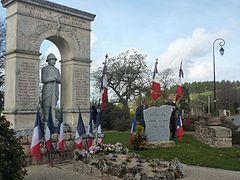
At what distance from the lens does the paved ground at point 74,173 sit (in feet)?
25.3

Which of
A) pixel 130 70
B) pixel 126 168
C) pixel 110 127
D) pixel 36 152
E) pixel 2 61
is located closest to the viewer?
pixel 126 168

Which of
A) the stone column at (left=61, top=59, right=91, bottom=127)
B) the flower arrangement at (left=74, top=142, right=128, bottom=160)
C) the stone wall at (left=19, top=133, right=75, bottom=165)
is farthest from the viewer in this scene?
the stone column at (left=61, top=59, right=91, bottom=127)

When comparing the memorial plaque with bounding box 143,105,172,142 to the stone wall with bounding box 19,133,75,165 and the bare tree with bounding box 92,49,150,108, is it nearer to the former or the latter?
the stone wall with bounding box 19,133,75,165

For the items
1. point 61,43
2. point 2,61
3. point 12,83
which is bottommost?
point 12,83

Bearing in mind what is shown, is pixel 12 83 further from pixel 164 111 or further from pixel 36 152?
pixel 164 111

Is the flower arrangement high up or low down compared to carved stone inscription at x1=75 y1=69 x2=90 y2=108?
down

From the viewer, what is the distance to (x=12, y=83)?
9211mm

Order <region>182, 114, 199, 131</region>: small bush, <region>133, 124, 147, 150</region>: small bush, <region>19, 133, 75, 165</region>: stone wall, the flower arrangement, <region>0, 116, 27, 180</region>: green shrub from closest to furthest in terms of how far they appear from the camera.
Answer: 1. <region>0, 116, 27, 180</region>: green shrub
2. the flower arrangement
3. <region>19, 133, 75, 165</region>: stone wall
4. <region>133, 124, 147, 150</region>: small bush
5. <region>182, 114, 199, 131</region>: small bush

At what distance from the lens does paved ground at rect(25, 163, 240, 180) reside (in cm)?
770

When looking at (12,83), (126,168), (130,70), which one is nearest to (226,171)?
(126,168)

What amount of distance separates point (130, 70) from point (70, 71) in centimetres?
2966

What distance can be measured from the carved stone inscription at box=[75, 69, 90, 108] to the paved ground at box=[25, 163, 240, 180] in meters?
2.39

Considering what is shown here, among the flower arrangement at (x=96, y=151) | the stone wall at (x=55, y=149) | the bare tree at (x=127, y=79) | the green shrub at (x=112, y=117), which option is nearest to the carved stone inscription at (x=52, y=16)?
the stone wall at (x=55, y=149)

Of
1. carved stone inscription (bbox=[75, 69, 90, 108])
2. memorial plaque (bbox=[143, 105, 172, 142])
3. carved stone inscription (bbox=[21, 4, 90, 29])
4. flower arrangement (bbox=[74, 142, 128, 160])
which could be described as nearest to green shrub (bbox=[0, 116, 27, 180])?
flower arrangement (bbox=[74, 142, 128, 160])
